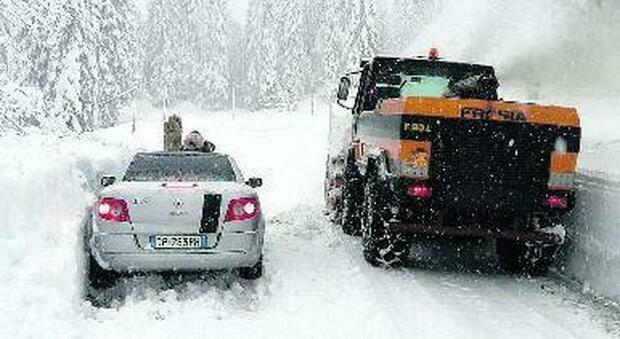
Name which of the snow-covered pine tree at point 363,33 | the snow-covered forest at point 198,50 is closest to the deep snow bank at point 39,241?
the snow-covered forest at point 198,50

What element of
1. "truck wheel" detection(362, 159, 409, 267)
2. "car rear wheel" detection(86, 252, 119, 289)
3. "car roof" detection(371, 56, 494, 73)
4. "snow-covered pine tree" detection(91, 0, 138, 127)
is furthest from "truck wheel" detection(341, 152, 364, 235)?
"snow-covered pine tree" detection(91, 0, 138, 127)

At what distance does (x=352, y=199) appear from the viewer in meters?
11.4

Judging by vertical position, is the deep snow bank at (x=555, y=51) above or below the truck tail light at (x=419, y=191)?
above

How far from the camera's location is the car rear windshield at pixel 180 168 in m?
8.44

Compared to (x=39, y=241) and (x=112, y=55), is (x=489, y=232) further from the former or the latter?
(x=112, y=55)

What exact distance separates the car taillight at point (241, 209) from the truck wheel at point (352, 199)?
3394 mm

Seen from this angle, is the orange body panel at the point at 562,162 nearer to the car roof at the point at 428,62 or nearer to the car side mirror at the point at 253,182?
the car roof at the point at 428,62

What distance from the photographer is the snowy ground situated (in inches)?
257

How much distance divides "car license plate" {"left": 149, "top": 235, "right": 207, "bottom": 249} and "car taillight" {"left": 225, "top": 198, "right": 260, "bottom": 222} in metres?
0.35

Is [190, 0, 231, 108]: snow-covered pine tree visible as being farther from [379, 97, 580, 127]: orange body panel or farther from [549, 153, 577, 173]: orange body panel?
[549, 153, 577, 173]: orange body panel

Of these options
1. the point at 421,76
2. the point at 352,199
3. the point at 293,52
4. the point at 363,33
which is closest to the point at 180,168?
the point at 352,199

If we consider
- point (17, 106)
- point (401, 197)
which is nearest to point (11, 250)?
point (401, 197)

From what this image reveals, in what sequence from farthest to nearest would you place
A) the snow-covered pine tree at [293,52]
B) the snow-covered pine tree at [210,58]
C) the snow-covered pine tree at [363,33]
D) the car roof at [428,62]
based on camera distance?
the snow-covered pine tree at [210,58]
the snow-covered pine tree at [293,52]
the snow-covered pine tree at [363,33]
the car roof at [428,62]

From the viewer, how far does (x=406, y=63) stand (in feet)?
36.8
